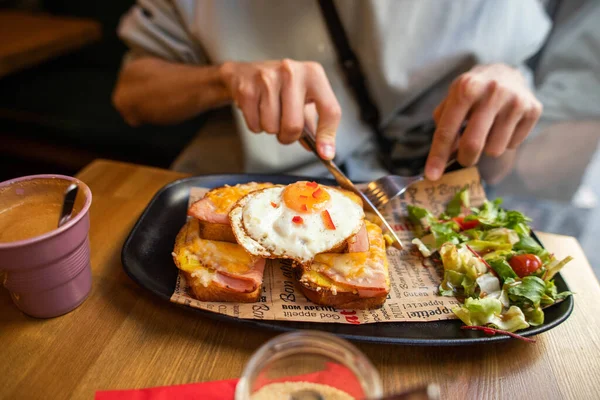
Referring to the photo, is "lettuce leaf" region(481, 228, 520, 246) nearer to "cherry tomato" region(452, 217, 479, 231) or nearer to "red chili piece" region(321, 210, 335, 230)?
"cherry tomato" region(452, 217, 479, 231)

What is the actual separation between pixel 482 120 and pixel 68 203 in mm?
1411

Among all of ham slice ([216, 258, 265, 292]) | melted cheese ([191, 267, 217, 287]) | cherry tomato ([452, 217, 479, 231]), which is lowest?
cherry tomato ([452, 217, 479, 231])

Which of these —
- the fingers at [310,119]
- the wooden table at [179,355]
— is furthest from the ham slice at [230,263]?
the fingers at [310,119]

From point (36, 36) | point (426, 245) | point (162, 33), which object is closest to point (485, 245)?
point (426, 245)

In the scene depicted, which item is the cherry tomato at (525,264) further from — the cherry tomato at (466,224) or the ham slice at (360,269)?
the ham slice at (360,269)

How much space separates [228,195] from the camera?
143 centimetres

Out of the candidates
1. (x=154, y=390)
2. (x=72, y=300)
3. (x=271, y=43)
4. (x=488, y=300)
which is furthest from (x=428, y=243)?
(x=271, y=43)

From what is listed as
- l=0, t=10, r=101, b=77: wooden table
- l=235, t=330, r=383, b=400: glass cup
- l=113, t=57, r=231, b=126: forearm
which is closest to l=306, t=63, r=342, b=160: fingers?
l=113, t=57, r=231, b=126: forearm

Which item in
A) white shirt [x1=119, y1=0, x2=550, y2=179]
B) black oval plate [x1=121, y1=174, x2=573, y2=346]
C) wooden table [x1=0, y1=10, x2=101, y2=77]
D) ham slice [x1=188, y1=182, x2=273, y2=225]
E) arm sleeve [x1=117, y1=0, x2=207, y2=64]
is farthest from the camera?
wooden table [x1=0, y1=10, x2=101, y2=77]

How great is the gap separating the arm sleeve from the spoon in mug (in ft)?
4.06

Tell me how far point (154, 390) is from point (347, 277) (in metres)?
0.57

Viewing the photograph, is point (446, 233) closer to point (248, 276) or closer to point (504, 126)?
point (504, 126)

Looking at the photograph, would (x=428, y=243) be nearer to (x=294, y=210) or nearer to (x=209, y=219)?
(x=294, y=210)

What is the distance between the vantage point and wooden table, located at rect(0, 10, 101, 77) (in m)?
3.08
